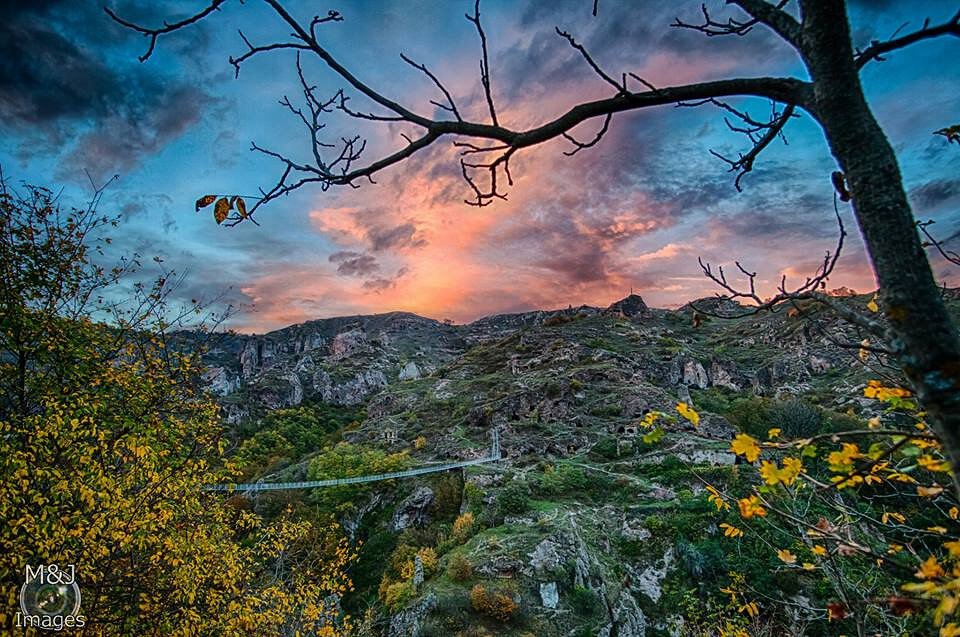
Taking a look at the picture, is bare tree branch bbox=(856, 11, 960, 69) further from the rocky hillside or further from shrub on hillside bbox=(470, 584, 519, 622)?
shrub on hillside bbox=(470, 584, 519, 622)

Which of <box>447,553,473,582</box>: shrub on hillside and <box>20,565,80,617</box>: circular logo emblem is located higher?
<box>20,565,80,617</box>: circular logo emblem

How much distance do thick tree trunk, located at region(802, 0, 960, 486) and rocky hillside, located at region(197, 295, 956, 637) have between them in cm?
24

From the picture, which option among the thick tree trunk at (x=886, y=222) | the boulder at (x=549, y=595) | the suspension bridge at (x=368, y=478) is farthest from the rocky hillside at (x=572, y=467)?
the suspension bridge at (x=368, y=478)

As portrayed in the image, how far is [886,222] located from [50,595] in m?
7.43

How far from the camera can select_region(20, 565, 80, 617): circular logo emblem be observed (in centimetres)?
451

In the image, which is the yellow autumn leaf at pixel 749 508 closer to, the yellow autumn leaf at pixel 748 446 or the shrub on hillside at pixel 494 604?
the yellow autumn leaf at pixel 748 446

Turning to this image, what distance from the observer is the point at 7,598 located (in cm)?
462

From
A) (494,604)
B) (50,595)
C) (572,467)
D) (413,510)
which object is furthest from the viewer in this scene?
A: (572,467)

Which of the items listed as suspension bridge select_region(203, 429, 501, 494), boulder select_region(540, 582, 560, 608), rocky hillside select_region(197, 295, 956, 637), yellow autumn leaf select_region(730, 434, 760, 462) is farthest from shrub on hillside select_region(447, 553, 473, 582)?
yellow autumn leaf select_region(730, 434, 760, 462)

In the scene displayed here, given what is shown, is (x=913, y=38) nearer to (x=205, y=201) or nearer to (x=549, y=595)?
(x=205, y=201)

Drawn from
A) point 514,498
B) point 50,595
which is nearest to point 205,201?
point 50,595

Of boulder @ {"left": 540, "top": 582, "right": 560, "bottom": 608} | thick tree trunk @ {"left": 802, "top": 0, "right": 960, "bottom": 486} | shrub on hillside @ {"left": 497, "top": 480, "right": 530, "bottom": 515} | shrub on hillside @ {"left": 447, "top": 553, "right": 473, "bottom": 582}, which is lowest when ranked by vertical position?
boulder @ {"left": 540, "top": 582, "right": 560, "bottom": 608}

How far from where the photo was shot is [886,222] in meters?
1.29

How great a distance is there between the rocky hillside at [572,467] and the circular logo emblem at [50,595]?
5472mm
